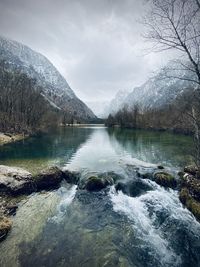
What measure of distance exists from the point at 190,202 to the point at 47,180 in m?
11.9

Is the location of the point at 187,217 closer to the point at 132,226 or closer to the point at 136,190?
the point at 132,226

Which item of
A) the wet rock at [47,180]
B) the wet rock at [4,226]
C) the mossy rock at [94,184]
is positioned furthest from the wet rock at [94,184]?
the wet rock at [4,226]

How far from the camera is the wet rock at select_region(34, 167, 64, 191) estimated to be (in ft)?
57.1

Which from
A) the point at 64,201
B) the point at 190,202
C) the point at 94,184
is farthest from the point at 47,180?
the point at 190,202

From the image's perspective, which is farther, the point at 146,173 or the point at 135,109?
the point at 135,109

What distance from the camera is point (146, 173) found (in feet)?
68.3

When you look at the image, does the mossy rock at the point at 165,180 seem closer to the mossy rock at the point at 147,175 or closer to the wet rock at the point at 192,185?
the wet rock at the point at 192,185

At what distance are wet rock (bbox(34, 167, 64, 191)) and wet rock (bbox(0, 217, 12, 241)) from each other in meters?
5.63

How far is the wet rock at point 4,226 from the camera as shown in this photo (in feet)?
33.7

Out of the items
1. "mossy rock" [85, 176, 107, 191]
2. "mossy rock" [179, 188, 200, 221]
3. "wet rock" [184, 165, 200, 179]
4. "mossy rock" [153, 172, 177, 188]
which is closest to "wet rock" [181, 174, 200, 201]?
"mossy rock" [179, 188, 200, 221]

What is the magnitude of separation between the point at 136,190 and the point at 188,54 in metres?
12.1

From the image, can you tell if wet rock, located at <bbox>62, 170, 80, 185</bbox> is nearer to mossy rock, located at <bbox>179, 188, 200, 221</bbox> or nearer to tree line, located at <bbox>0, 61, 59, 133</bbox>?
mossy rock, located at <bbox>179, 188, 200, 221</bbox>

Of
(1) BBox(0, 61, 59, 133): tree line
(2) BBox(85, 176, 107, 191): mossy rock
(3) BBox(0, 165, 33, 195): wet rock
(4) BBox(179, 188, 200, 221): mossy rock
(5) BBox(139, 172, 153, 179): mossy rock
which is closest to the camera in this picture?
(4) BBox(179, 188, 200, 221): mossy rock

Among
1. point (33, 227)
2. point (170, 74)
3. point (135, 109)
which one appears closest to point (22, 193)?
point (33, 227)
